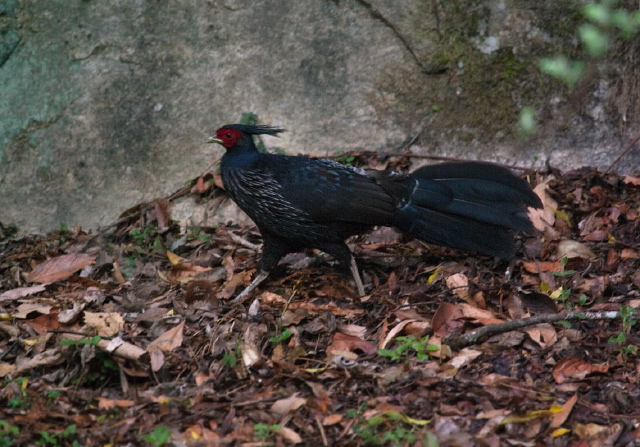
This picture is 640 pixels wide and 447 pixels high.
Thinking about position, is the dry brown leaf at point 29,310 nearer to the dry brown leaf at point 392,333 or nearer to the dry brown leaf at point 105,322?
the dry brown leaf at point 105,322

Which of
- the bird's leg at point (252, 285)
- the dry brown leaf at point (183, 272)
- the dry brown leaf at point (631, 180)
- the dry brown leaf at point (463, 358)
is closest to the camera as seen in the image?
the dry brown leaf at point (463, 358)

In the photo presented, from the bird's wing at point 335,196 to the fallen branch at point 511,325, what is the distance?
1240 mm

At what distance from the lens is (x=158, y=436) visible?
3389 mm

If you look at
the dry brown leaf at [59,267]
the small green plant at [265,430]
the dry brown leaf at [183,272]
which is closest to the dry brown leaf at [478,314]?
the small green plant at [265,430]

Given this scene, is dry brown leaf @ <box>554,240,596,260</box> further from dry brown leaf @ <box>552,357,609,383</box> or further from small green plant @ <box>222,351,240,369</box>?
small green plant @ <box>222,351,240,369</box>

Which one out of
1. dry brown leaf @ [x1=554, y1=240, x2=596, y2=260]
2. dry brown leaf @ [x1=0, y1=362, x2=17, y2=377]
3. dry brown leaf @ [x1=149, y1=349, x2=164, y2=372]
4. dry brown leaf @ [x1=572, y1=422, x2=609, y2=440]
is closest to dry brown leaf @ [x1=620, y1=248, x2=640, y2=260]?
dry brown leaf @ [x1=554, y1=240, x2=596, y2=260]

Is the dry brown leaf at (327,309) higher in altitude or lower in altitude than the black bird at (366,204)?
lower

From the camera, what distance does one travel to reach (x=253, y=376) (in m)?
4.07

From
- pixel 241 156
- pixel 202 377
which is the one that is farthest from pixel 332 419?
pixel 241 156

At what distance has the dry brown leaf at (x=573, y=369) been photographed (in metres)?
3.94

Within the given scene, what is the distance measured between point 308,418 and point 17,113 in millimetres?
4356

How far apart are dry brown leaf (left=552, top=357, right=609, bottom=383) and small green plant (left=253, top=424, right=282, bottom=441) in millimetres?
1541

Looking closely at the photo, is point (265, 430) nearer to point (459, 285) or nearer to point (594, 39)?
point (459, 285)

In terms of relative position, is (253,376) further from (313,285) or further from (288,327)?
(313,285)
